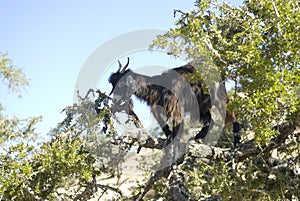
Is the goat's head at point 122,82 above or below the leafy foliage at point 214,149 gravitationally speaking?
above

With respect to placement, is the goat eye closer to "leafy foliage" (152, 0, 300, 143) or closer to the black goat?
the black goat

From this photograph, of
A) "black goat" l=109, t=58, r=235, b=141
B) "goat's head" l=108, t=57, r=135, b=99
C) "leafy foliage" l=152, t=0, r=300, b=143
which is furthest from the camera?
"black goat" l=109, t=58, r=235, b=141

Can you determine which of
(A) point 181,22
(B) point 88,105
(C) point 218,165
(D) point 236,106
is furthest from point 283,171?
(B) point 88,105

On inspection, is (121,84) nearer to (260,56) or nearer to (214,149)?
(214,149)

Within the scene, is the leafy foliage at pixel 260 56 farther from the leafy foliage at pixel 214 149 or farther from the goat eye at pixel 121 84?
the goat eye at pixel 121 84

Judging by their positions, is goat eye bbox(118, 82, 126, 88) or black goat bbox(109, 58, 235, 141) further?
black goat bbox(109, 58, 235, 141)

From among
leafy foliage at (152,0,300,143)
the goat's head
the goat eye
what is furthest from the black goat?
leafy foliage at (152,0,300,143)

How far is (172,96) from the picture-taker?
8.15 m

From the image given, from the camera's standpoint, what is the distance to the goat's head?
25.1 ft

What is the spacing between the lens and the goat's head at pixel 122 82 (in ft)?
25.1

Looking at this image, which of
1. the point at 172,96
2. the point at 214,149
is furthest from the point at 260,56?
the point at 172,96

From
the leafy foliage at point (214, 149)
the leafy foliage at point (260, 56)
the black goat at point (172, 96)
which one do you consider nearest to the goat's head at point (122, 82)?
the black goat at point (172, 96)

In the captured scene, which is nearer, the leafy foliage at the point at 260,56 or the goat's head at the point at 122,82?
the leafy foliage at the point at 260,56

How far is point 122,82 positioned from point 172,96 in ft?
3.44
